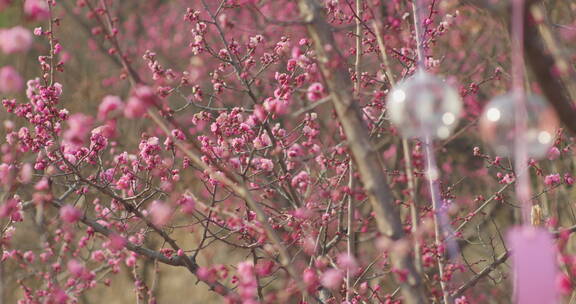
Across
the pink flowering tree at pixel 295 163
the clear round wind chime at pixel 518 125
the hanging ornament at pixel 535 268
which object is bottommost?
the hanging ornament at pixel 535 268

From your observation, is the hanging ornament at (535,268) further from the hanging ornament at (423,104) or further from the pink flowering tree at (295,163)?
the hanging ornament at (423,104)

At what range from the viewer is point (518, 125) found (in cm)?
195

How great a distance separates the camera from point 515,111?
6.52 ft

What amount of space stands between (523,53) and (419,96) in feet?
1.42

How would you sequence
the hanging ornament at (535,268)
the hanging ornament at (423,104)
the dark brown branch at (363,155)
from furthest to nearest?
1. the dark brown branch at (363,155)
2. the hanging ornament at (423,104)
3. the hanging ornament at (535,268)

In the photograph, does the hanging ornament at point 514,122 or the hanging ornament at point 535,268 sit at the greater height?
the hanging ornament at point 514,122

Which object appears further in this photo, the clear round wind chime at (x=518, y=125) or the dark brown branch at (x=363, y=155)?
the dark brown branch at (x=363, y=155)

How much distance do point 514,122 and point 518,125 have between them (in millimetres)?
57

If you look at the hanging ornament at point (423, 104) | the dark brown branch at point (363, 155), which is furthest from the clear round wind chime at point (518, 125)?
the dark brown branch at point (363, 155)

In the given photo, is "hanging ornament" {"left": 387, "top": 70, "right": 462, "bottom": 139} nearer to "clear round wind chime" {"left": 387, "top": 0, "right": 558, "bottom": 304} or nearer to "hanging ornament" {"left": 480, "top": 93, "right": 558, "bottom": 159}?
"clear round wind chime" {"left": 387, "top": 0, "right": 558, "bottom": 304}

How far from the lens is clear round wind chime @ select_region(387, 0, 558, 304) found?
159 centimetres

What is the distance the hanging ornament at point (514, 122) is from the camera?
201cm

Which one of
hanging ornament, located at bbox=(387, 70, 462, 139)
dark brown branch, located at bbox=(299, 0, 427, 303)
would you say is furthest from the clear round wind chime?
dark brown branch, located at bbox=(299, 0, 427, 303)

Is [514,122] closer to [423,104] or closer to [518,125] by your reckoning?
[518,125]
